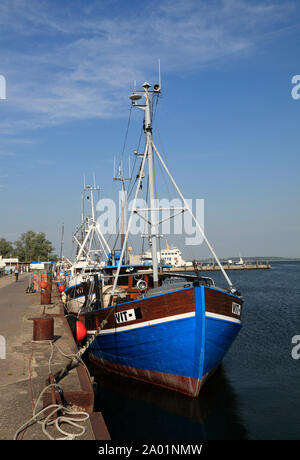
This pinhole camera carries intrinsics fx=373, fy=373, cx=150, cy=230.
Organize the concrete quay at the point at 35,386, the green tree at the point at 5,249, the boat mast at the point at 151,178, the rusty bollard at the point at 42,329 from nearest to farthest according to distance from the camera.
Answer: the concrete quay at the point at 35,386, the rusty bollard at the point at 42,329, the boat mast at the point at 151,178, the green tree at the point at 5,249

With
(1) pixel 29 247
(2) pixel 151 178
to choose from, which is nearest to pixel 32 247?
(1) pixel 29 247

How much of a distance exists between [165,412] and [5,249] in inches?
5280

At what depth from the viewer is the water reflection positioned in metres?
10.1

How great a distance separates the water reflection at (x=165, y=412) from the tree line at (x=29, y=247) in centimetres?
12488

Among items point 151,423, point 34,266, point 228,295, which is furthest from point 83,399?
point 34,266

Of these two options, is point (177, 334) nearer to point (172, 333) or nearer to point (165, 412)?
point (172, 333)

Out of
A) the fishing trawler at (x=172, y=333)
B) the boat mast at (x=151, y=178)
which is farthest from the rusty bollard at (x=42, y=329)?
the boat mast at (x=151, y=178)

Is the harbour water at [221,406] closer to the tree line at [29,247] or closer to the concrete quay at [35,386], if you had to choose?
the concrete quay at [35,386]

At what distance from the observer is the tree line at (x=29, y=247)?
134m

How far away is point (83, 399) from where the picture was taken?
7.39m

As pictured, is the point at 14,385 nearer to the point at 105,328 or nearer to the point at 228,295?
the point at 105,328

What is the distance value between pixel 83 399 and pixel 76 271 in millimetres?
22931

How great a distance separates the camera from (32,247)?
136 metres

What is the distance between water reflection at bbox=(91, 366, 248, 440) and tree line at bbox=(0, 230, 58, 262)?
125 m
